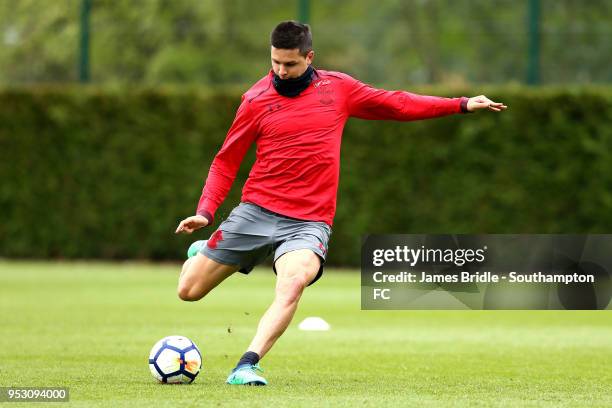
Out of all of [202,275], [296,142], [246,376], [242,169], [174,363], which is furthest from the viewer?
[242,169]

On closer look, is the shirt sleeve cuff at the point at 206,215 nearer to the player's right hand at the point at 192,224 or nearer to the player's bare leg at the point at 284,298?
the player's right hand at the point at 192,224

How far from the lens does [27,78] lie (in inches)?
1169

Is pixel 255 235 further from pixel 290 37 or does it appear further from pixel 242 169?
pixel 242 169

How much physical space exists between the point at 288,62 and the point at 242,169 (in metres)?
14.0

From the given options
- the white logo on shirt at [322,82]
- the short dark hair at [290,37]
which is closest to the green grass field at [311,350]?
the white logo on shirt at [322,82]

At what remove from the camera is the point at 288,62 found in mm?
8258

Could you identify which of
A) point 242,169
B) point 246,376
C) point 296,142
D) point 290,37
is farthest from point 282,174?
point 242,169

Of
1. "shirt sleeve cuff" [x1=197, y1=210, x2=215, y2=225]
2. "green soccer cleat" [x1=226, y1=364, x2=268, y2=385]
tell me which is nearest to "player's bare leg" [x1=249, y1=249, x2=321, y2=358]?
"green soccer cleat" [x1=226, y1=364, x2=268, y2=385]

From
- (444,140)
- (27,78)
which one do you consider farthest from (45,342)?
(27,78)

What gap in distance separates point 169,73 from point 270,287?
13932 mm

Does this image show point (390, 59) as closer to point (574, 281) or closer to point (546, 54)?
point (546, 54)

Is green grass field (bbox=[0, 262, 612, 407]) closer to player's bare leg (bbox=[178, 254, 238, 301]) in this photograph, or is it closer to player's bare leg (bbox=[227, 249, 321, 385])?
player's bare leg (bbox=[227, 249, 321, 385])

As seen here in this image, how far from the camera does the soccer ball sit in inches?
327

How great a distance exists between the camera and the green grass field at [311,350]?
7.84 m
